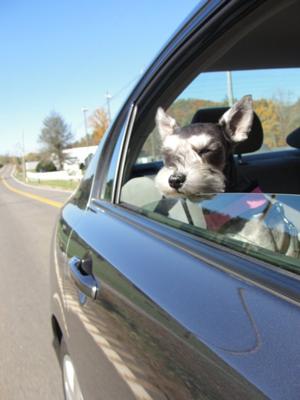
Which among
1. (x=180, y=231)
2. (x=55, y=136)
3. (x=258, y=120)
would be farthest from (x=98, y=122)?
(x=180, y=231)

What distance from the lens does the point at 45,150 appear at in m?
95.3

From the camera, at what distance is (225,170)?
2.40 m

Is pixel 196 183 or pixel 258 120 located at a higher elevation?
pixel 258 120

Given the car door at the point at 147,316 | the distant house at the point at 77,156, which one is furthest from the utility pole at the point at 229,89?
the car door at the point at 147,316

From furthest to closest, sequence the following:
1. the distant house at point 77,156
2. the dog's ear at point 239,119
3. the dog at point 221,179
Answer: the distant house at point 77,156, the dog's ear at point 239,119, the dog at point 221,179

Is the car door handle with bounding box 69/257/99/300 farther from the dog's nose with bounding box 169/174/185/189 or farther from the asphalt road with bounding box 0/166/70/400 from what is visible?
the asphalt road with bounding box 0/166/70/400

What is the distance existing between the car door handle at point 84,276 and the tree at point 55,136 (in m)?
93.4

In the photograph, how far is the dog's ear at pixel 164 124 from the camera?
2.41 metres

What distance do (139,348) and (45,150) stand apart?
96639 mm

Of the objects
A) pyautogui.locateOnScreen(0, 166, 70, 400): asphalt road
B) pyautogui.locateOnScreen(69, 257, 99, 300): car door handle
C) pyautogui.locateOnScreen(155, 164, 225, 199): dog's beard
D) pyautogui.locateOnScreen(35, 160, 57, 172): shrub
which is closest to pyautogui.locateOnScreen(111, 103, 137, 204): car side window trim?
pyautogui.locateOnScreen(155, 164, 225, 199): dog's beard

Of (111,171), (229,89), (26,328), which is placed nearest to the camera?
(111,171)

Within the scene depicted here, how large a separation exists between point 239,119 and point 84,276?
1090 millimetres

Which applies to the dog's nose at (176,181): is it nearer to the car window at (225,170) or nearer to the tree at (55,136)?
the car window at (225,170)

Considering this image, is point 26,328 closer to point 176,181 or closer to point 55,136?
point 176,181
